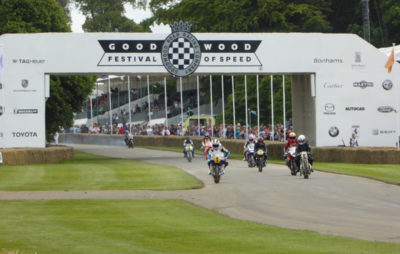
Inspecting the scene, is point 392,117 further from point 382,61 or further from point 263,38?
point 263,38

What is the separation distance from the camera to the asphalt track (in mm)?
13484

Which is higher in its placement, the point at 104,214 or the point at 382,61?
the point at 382,61

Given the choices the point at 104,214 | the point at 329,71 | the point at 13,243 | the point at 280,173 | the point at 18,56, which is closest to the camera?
the point at 13,243

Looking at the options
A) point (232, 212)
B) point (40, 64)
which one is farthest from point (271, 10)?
point (232, 212)

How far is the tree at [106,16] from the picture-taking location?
10094cm

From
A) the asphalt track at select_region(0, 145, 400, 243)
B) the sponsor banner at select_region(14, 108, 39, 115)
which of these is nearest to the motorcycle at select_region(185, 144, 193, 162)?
the sponsor banner at select_region(14, 108, 39, 115)

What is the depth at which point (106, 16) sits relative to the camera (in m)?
102

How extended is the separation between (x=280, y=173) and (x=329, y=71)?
1135cm

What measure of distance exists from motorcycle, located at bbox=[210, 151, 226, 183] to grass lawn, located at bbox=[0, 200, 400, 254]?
6.73 meters

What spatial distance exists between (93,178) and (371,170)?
10622mm

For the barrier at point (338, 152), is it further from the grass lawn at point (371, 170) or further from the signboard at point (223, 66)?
the signboard at point (223, 66)

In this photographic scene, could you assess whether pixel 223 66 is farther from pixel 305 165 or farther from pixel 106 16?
pixel 106 16

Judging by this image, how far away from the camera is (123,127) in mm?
66688

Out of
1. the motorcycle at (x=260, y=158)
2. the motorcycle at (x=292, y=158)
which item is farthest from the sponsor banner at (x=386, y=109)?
the motorcycle at (x=292, y=158)
